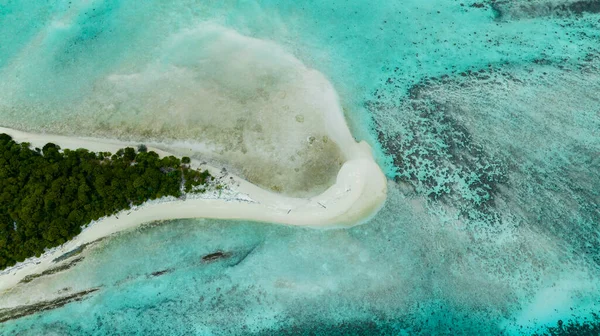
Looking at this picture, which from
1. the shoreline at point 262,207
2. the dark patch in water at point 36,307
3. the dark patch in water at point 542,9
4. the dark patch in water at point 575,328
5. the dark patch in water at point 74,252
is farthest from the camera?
the dark patch in water at point 542,9

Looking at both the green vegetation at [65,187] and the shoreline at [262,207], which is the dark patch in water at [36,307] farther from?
the shoreline at [262,207]

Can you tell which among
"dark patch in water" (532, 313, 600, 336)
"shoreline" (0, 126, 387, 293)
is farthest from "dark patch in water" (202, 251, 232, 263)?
"dark patch in water" (532, 313, 600, 336)

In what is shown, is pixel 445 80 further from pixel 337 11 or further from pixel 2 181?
pixel 2 181

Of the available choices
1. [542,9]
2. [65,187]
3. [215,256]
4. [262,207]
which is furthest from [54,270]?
[542,9]

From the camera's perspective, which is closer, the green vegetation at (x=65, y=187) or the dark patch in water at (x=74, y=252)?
the green vegetation at (x=65, y=187)

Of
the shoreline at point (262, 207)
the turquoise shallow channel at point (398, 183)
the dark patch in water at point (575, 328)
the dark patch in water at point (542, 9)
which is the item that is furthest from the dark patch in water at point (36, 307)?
the dark patch in water at point (542, 9)

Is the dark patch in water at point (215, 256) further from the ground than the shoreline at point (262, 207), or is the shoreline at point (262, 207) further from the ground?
the shoreline at point (262, 207)
